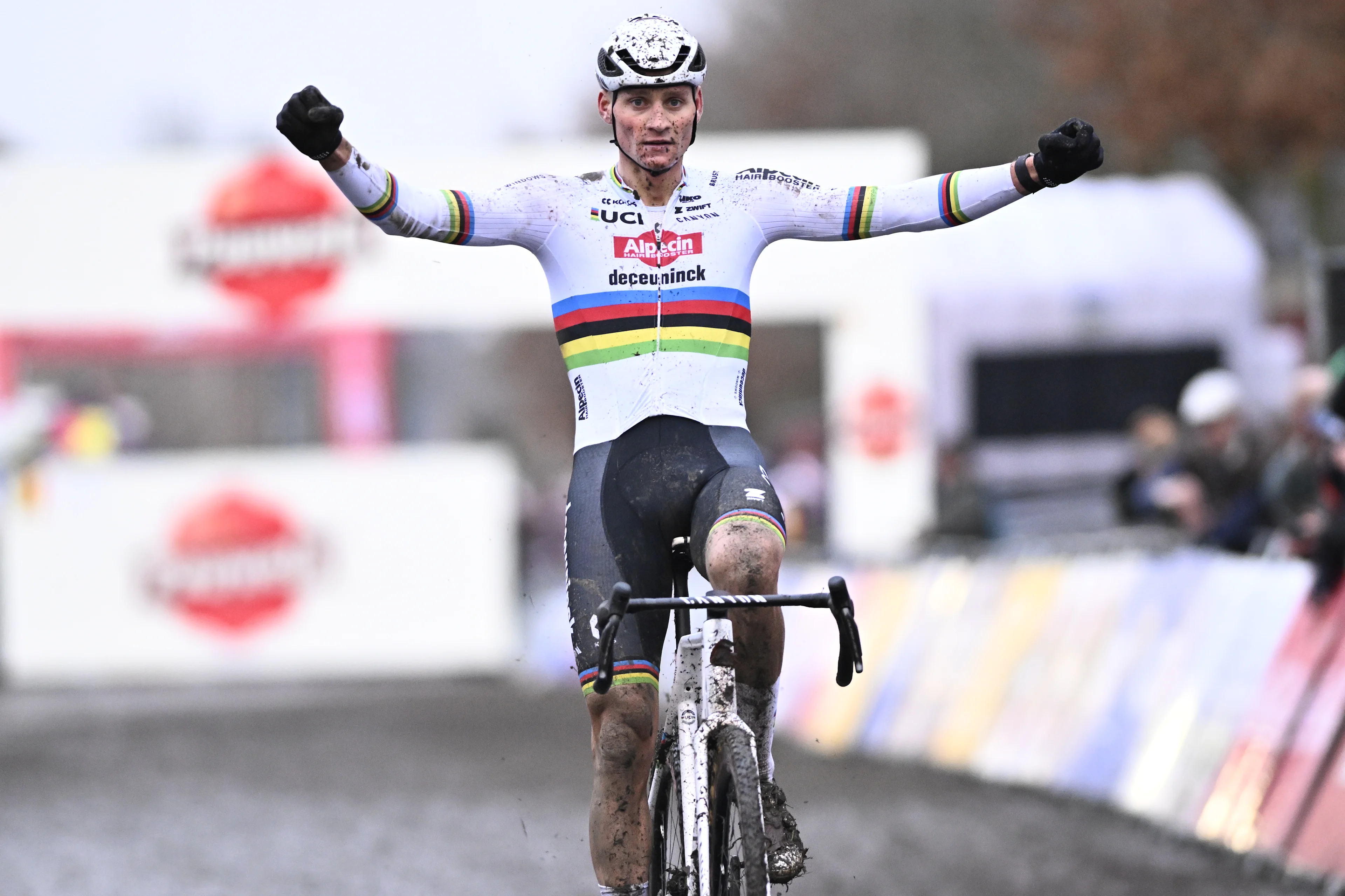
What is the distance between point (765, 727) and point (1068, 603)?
721 centimetres

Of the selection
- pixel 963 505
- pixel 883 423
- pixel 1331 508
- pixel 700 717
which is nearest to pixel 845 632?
pixel 700 717

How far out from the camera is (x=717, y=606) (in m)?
5.68

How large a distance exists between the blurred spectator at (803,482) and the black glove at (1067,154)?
16867 millimetres

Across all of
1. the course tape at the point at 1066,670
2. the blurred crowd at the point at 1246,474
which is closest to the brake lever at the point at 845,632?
the course tape at the point at 1066,670

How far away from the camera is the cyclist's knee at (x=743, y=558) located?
19.2 ft

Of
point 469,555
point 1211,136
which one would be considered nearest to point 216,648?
point 469,555

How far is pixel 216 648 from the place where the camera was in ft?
88.3

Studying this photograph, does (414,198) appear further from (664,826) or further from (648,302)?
(664,826)

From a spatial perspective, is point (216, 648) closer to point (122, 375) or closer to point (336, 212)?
point (336, 212)

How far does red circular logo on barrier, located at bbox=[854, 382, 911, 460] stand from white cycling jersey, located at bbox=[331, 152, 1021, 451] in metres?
21.4

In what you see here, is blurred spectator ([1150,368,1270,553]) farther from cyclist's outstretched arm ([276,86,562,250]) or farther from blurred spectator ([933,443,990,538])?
cyclist's outstretched arm ([276,86,562,250])

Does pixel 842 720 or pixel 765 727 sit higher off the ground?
pixel 765 727

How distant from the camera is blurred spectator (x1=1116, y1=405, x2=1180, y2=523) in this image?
15.3 metres

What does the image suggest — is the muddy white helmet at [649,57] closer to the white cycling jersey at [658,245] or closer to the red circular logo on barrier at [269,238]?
the white cycling jersey at [658,245]
